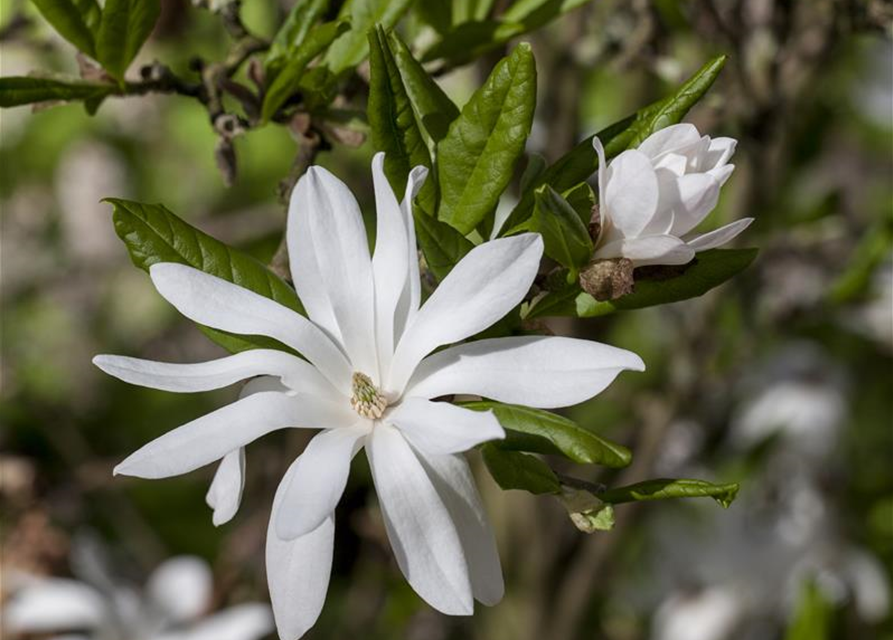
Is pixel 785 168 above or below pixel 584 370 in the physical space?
below

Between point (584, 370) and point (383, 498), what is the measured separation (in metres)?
0.10

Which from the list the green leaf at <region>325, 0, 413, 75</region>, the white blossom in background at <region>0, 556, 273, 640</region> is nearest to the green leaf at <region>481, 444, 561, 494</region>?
the green leaf at <region>325, 0, 413, 75</region>

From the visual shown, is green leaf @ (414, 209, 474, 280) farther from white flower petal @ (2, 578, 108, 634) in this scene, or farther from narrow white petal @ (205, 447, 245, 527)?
white flower petal @ (2, 578, 108, 634)

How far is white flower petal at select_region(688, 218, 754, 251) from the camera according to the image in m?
0.48

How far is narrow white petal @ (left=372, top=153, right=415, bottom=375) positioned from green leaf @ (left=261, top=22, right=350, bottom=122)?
9 centimetres

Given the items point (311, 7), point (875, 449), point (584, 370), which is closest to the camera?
point (584, 370)

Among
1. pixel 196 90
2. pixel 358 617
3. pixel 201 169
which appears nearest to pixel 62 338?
pixel 201 169

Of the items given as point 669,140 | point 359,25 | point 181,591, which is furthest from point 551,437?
point 181,591

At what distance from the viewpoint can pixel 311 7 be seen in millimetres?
600

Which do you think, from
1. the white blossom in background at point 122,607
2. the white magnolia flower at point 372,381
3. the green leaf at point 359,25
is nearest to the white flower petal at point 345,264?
the white magnolia flower at point 372,381

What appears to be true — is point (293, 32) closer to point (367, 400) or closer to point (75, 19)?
point (75, 19)

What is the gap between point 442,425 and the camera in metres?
0.46

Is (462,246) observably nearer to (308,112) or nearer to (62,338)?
(308,112)

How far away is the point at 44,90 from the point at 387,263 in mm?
205
